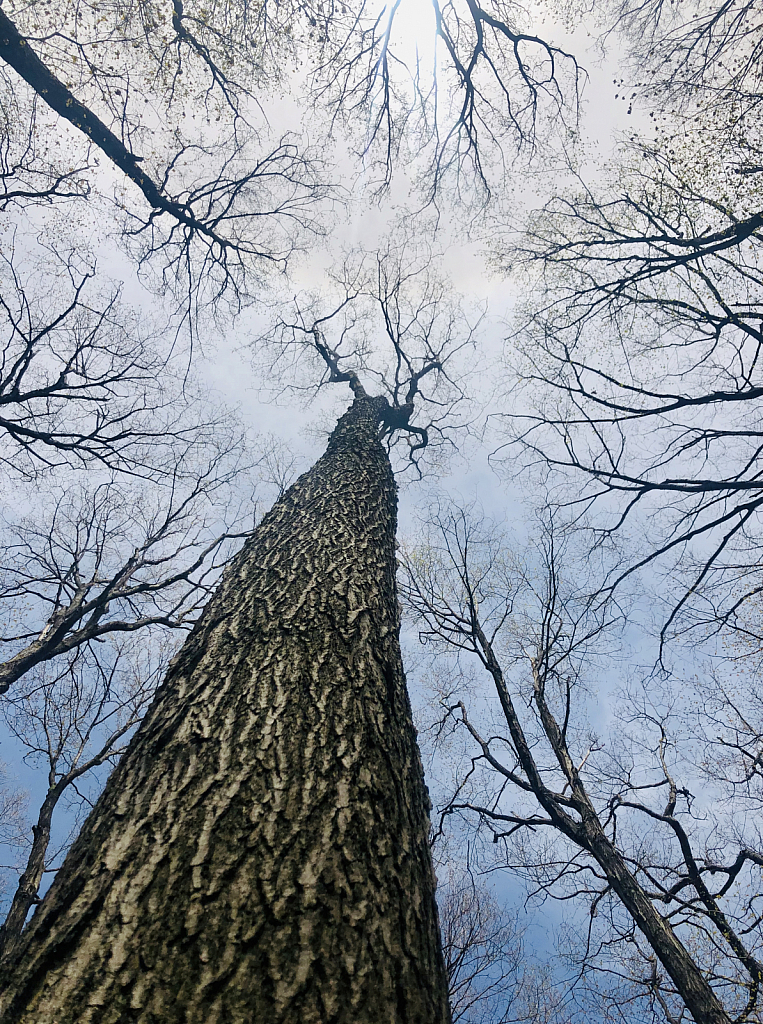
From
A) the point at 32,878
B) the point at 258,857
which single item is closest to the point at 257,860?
the point at 258,857

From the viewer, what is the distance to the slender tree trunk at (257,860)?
1.00 meters

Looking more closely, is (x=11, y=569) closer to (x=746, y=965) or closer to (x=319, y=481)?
(x=319, y=481)

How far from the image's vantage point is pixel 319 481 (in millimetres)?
4488

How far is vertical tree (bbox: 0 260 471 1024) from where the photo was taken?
3.30 ft

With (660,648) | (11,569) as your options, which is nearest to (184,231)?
(11,569)

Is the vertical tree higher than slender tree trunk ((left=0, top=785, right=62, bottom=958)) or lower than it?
higher

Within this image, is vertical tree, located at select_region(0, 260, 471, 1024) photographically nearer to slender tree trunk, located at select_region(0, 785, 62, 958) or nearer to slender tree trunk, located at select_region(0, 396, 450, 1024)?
slender tree trunk, located at select_region(0, 396, 450, 1024)

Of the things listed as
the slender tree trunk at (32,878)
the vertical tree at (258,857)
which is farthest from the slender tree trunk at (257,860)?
the slender tree trunk at (32,878)

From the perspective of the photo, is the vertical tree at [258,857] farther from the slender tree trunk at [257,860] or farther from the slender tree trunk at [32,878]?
the slender tree trunk at [32,878]

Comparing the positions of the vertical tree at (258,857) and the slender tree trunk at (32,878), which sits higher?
the vertical tree at (258,857)

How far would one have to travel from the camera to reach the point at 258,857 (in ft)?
4.16

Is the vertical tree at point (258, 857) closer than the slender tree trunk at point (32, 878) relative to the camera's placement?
Yes

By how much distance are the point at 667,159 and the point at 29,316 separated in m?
7.77

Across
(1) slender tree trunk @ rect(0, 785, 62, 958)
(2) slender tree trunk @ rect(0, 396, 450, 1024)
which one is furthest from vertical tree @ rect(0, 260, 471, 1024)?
(1) slender tree trunk @ rect(0, 785, 62, 958)
